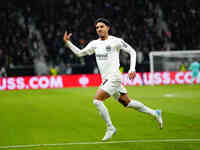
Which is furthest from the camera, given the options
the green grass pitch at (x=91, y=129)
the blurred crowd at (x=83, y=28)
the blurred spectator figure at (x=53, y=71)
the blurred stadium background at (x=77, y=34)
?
the blurred crowd at (x=83, y=28)

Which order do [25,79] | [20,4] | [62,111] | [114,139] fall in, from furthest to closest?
[20,4] → [25,79] → [62,111] → [114,139]

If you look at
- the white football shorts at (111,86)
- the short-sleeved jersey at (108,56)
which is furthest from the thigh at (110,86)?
the short-sleeved jersey at (108,56)

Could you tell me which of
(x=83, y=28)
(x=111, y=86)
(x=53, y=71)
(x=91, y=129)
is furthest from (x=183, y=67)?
(x=111, y=86)

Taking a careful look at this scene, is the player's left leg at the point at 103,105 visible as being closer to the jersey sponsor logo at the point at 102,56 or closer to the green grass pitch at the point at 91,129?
the green grass pitch at the point at 91,129

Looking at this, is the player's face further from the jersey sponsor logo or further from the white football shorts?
the white football shorts

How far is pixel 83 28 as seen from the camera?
117ft

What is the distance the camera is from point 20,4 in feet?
A: 119

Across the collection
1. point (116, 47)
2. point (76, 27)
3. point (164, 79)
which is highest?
point (76, 27)

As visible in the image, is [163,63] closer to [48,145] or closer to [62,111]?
[62,111]

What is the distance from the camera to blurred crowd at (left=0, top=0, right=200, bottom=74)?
33344 mm

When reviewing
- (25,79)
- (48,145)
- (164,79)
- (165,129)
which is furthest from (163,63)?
(48,145)

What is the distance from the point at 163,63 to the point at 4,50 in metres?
12.0

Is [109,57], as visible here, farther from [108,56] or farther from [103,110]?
[103,110]

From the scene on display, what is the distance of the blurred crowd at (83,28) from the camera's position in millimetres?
33344
